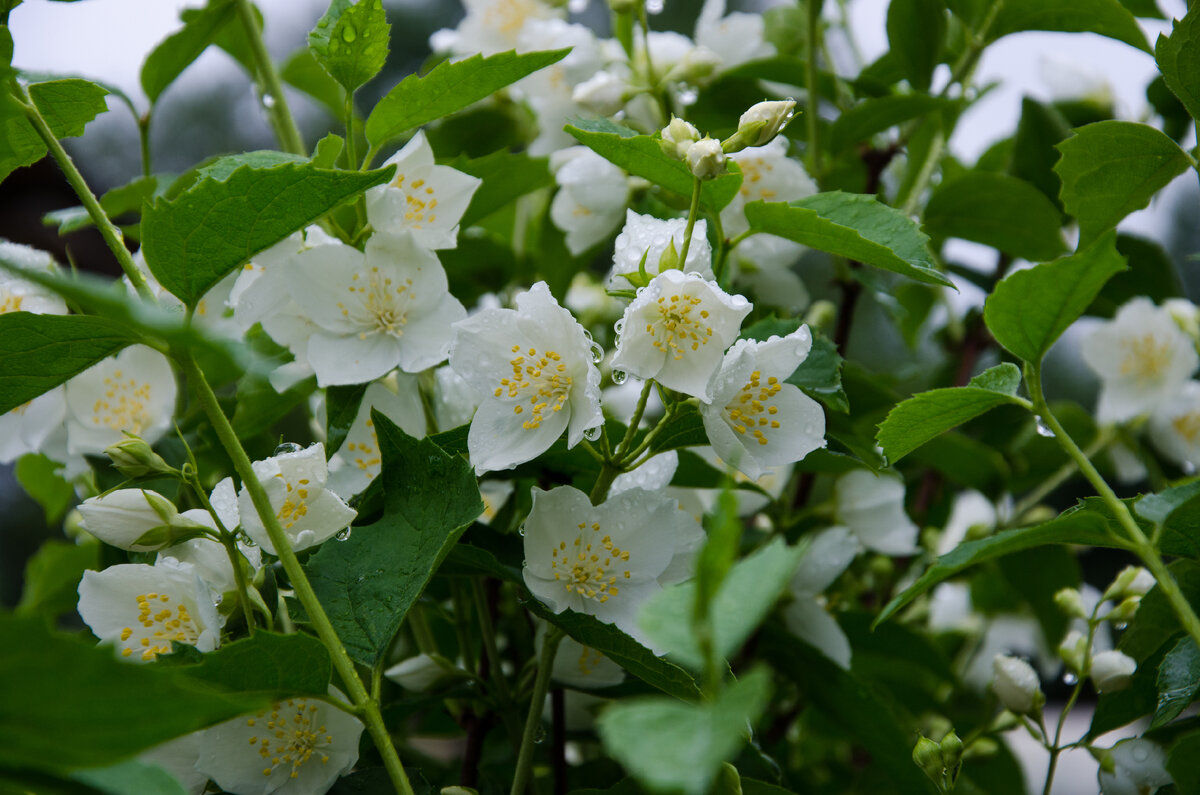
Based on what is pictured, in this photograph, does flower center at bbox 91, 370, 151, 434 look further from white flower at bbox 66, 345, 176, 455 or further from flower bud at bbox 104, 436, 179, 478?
flower bud at bbox 104, 436, 179, 478

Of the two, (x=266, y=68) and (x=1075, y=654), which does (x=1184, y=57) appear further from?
(x=266, y=68)

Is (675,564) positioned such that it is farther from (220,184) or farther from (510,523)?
(220,184)

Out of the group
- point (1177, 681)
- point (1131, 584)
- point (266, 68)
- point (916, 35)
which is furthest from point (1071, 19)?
point (266, 68)

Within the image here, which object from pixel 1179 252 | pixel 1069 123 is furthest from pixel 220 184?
pixel 1179 252

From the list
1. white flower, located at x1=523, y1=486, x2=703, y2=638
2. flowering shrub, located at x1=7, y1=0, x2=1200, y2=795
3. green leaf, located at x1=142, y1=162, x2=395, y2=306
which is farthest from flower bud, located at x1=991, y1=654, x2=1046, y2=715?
green leaf, located at x1=142, y1=162, x2=395, y2=306

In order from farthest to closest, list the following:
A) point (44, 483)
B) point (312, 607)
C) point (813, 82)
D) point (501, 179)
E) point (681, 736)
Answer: point (44, 483) → point (813, 82) → point (501, 179) → point (312, 607) → point (681, 736)
